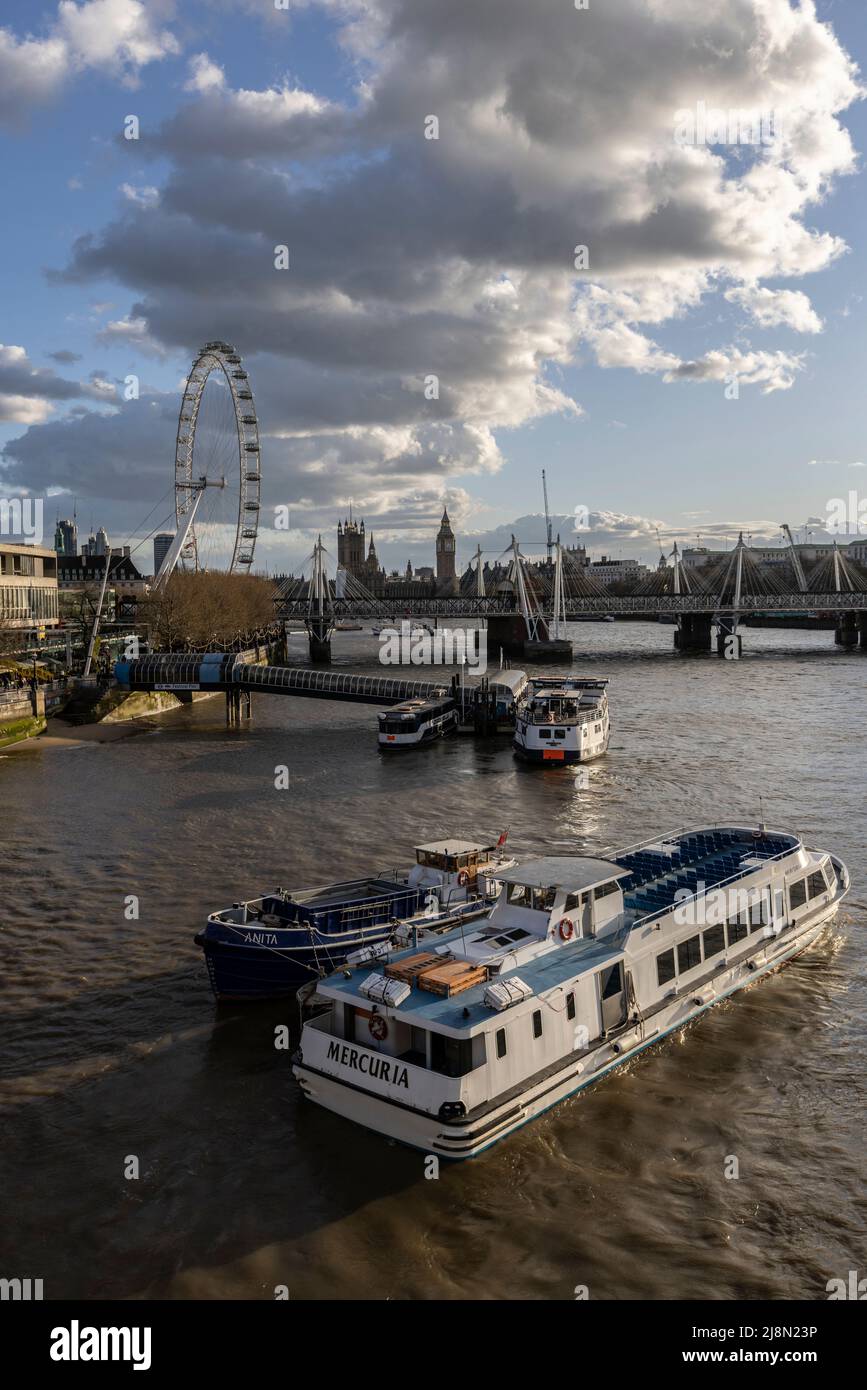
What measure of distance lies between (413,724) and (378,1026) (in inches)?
1563

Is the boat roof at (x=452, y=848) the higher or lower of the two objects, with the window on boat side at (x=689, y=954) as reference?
higher

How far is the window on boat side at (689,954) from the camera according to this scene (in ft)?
61.7

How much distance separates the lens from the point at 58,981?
68.8 ft

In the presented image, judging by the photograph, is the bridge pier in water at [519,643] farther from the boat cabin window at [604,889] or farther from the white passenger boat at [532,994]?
the boat cabin window at [604,889]

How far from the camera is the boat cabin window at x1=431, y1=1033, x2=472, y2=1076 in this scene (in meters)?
14.1

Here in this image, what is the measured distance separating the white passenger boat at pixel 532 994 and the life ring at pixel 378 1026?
25 mm

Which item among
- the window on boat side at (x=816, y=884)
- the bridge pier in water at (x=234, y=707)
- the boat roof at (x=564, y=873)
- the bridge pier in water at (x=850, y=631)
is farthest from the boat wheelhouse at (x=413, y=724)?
the bridge pier in water at (x=850, y=631)

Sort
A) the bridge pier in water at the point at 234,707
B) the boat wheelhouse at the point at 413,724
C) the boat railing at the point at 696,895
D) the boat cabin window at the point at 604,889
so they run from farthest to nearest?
the bridge pier in water at the point at 234,707
the boat wheelhouse at the point at 413,724
the boat railing at the point at 696,895
the boat cabin window at the point at 604,889

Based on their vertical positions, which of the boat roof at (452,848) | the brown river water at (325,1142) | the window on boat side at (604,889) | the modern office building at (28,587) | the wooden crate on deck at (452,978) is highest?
the modern office building at (28,587)

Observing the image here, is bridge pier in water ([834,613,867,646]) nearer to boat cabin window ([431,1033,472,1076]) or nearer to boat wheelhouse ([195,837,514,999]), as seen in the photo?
boat wheelhouse ([195,837,514,999])

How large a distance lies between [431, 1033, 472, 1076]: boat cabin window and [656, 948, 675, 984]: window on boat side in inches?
211

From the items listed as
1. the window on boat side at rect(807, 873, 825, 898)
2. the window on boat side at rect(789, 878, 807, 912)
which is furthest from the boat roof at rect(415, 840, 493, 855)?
the window on boat side at rect(807, 873, 825, 898)

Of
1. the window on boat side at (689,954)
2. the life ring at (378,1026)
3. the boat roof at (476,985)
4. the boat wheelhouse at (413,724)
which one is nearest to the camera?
the boat roof at (476,985)
